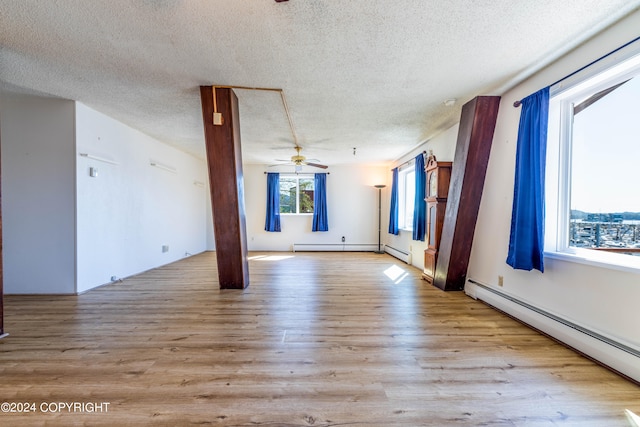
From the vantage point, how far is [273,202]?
23.2 feet

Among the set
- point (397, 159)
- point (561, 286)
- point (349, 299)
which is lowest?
point (349, 299)

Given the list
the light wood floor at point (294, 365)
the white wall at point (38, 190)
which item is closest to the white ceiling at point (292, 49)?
the white wall at point (38, 190)

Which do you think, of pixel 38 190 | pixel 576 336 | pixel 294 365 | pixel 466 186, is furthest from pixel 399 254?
pixel 38 190

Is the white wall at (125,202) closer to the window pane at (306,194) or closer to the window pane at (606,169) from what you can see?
the window pane at (306,194)

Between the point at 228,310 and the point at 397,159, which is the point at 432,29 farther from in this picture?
the point at 397,159

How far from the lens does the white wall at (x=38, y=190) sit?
320cm

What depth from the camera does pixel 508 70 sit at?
245cm

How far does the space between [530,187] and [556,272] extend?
0.78 meters

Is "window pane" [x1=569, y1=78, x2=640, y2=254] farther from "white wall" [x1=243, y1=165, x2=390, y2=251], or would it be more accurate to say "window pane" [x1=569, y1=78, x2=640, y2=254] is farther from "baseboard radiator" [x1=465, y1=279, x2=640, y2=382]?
"white wall" [x1=243, y1=165, x2=390, y2=251]

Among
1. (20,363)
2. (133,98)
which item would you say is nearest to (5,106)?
(133,98)

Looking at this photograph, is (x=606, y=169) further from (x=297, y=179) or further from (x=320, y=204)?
(x=297, y=179)

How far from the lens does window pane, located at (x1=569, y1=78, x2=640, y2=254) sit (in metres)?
1.87

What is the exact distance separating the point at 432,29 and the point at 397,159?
4.64m

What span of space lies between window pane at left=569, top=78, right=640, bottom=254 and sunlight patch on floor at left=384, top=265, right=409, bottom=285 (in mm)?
2286
